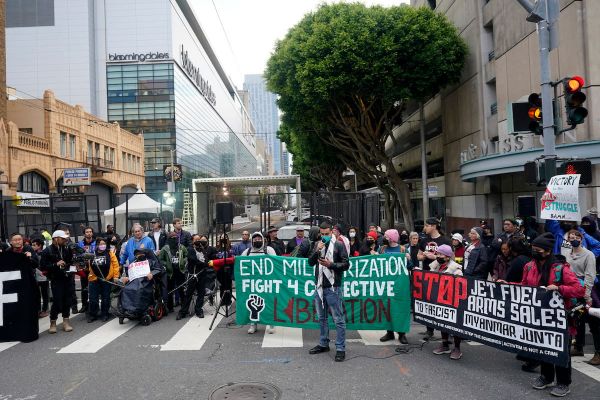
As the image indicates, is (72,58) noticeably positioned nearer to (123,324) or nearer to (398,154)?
(398,154)

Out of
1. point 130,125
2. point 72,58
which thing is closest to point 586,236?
point 130,125

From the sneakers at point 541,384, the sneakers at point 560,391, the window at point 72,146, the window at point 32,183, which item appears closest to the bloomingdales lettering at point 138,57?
the window at point 72,146

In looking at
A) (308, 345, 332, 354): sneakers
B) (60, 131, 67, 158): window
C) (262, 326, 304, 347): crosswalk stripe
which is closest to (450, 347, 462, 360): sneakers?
(308, 345, 332, 354): sneakers

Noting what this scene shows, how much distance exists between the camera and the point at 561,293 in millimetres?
5016

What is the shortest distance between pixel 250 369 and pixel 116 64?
65757 mm

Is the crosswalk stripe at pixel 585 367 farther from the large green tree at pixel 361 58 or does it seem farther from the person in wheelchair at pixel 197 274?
the large green tree at pixel 361 58

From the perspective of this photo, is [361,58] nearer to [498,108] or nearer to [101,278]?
[498,108]

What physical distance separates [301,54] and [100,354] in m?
15.6

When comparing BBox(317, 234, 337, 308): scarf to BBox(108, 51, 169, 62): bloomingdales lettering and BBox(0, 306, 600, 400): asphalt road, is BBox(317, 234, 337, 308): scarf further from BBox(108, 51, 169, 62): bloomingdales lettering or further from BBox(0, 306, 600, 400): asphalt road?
BBox(108, 51, 169, 62): bloomingdales lettering

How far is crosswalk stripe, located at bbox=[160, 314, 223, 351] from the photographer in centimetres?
682

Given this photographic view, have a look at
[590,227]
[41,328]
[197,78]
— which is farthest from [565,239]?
[197,78]

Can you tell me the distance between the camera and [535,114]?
823 centimetres

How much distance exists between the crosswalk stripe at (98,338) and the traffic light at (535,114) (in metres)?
8.39

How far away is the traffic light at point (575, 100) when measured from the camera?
24.1 ft
